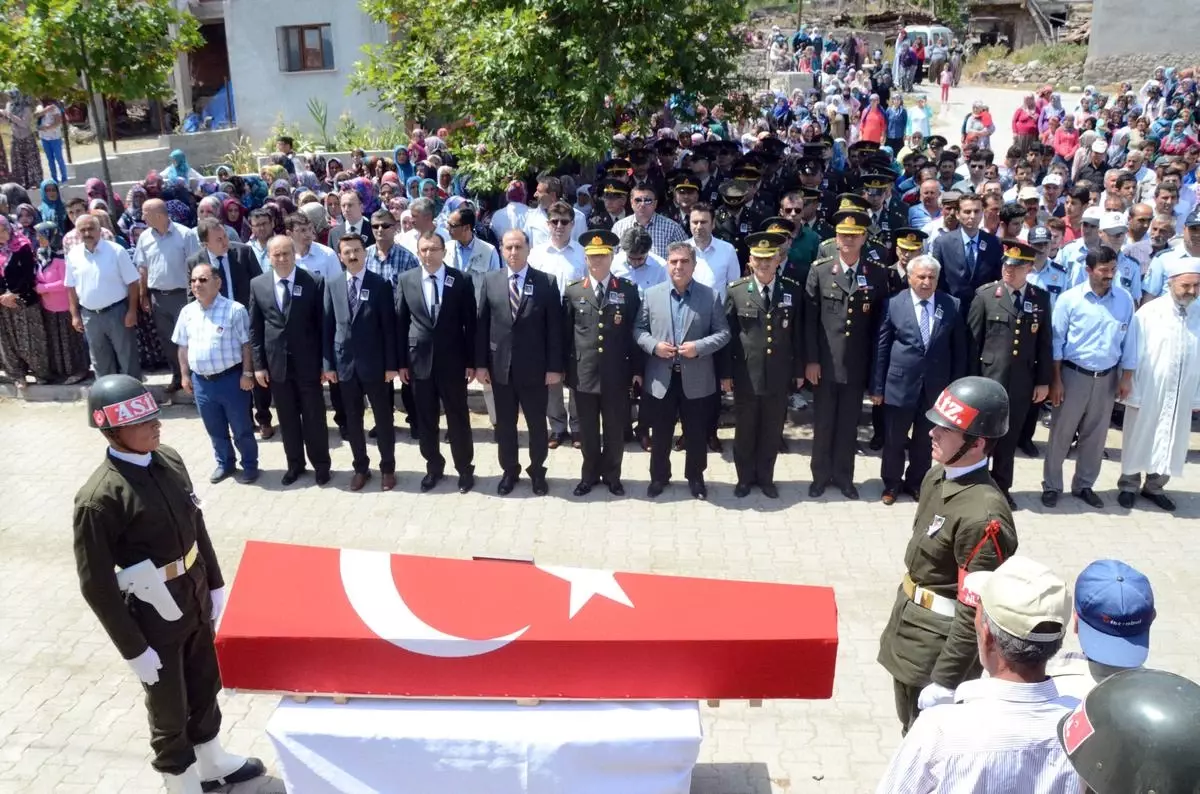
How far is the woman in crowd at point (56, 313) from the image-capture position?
8992 mm

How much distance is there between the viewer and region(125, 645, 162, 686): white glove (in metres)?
3.72

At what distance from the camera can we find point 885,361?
271 inches

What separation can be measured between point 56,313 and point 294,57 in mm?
11645

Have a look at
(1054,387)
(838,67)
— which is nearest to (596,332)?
(1054,387)

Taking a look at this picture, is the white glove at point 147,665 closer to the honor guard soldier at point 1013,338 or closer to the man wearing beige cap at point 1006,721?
the man wearing beige cap at point 1006,721

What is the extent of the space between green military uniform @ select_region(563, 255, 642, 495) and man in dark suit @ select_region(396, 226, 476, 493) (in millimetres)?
742

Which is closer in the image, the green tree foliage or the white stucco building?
the green tree foliage

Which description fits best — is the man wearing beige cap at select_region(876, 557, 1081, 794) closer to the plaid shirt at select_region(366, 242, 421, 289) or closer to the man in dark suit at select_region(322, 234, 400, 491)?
the man in dark suit at select_region(322, 234, 400, 491)

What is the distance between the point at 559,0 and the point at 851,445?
4.72m

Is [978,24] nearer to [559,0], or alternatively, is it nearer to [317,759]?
[559,0]

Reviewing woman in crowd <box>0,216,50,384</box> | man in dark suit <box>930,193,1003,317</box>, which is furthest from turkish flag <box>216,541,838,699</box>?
woman in crowd <box>0,216,50,384</box>

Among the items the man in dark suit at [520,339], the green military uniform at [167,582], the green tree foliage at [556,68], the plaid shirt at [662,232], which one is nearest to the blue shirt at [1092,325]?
the plaid shirt at [662,232]

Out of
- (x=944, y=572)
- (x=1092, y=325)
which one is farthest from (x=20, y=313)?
(x=1092, y=325)

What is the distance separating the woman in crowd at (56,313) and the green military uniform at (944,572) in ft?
25.7
